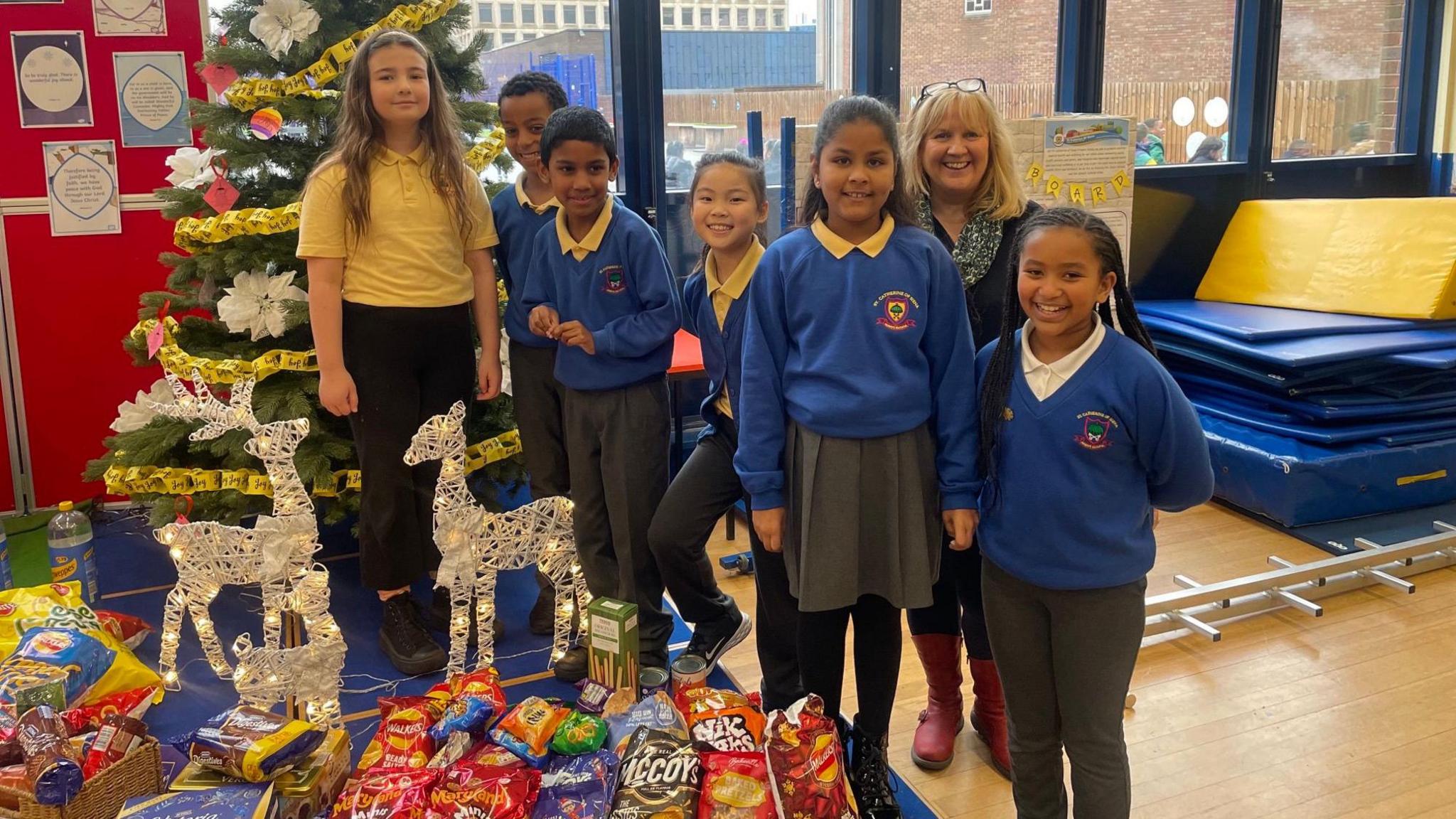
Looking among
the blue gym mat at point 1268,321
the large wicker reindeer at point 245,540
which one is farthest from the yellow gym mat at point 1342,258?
the large wicker reindeer at point 245,540

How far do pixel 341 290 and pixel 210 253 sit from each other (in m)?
0.77

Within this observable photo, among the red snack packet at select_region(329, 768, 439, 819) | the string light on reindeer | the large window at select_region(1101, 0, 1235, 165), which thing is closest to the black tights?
the red snack packet at select_region(329, 768, 439, 819)

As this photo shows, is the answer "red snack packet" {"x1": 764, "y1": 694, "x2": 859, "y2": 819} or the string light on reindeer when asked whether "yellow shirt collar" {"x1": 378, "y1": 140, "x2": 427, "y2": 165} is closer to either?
the string light on reindeer

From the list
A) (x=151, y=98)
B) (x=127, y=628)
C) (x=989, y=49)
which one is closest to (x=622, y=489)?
(x=127, y=628)

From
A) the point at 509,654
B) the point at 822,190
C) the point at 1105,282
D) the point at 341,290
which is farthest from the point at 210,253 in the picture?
the point at 1105,282

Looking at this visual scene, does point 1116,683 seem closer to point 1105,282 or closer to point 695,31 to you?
point 1105,282

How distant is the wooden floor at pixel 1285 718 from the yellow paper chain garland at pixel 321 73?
73.9 inches

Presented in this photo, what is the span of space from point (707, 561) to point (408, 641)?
77 cm

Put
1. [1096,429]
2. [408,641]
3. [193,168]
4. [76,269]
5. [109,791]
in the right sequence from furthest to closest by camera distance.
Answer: [76,269], [193,168], [408,641], [109,791], [1096,429]

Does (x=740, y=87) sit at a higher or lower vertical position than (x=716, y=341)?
higher

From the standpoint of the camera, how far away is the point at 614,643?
2.20 m

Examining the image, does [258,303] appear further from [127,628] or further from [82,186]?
[82,186]

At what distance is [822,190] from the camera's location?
182cm

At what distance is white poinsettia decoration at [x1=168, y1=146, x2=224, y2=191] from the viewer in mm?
2969
